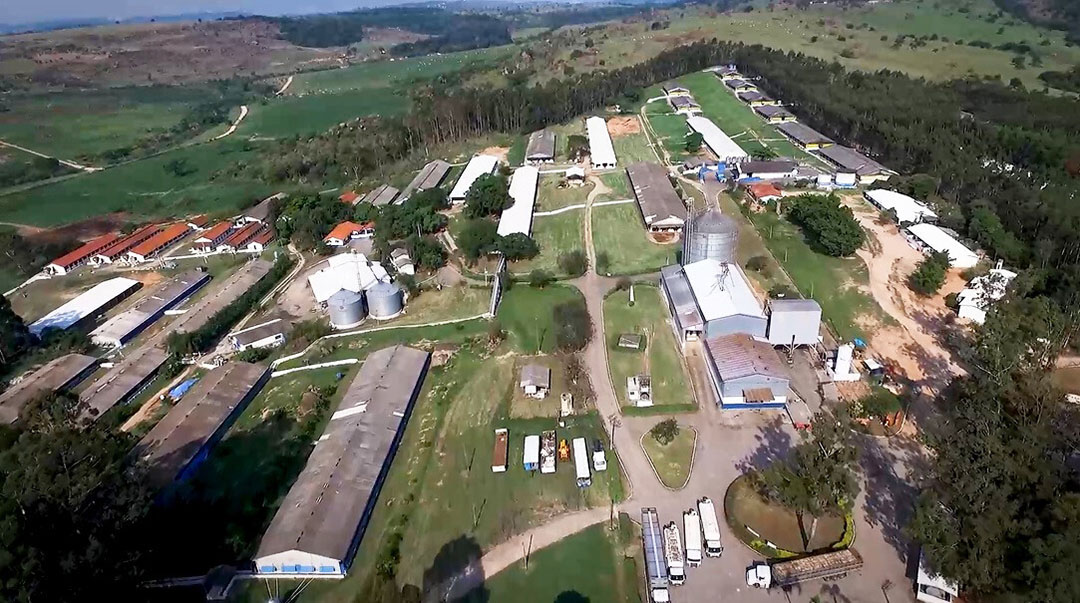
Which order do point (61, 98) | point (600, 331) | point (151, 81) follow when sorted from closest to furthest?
point (600, 331) → point (61, 98) → point (151, 81)

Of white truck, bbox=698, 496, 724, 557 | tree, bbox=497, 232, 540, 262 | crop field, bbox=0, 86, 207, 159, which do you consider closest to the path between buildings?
crop field, bbox=0, 86, 207, 159

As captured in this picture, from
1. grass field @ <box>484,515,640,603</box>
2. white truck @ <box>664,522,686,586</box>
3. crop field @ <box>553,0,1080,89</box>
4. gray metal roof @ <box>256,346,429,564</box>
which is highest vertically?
crop field @ <box>553,0,1080,89</box>

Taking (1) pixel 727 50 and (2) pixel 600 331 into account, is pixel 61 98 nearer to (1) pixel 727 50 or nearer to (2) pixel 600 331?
(1) pixel 727 50

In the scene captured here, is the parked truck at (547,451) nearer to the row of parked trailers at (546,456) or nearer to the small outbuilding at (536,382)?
the row of parked trailers at (546,456)

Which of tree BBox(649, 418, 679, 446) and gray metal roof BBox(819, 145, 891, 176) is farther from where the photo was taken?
gray metal roof BBox(819, 145, 891, 176)

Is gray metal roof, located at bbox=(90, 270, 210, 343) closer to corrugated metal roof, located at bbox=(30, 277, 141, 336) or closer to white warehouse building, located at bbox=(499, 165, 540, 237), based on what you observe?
corrugated metal roof, located at bbox=(30, 277, 141, 336)

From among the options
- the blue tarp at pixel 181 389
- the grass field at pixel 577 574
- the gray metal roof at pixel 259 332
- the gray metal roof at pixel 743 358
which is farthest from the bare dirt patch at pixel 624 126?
the grass field at pixel 577 574

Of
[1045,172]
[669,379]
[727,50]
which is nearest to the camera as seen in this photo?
[669,379]

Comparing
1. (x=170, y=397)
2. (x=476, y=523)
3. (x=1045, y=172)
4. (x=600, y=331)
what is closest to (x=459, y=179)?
(x=600, y=331)
